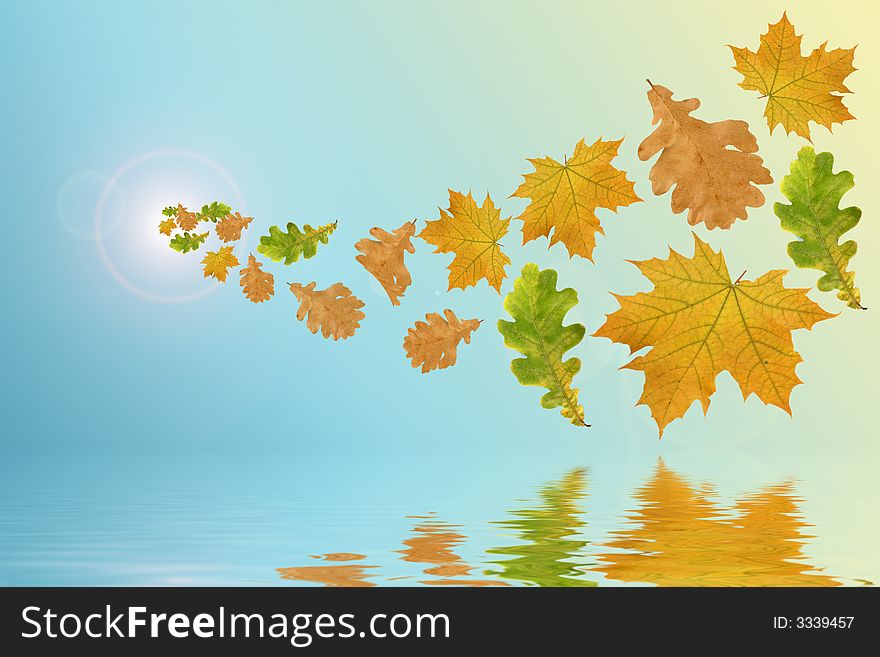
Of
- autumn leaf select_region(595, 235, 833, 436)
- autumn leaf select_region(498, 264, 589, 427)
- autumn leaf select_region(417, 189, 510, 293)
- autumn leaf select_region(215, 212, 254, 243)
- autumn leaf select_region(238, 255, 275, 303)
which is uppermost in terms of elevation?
autumn leaf select_region(215, 212, 254, 243)

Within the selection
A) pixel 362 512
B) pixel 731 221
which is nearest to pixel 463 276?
pixel 731 221

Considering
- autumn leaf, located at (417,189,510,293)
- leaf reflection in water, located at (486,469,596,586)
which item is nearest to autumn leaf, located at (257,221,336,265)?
autumn leaf, located at (417,189,510,293)

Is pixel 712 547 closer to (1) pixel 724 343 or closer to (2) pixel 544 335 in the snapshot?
(2) pixel 544 335

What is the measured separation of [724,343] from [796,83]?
0.47 meters

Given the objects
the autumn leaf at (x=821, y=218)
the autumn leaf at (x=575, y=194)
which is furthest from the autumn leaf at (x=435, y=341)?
the autumn leaf at (x=821, y=218)

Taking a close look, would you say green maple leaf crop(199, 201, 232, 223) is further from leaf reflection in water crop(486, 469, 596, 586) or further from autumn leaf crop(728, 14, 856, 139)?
leaf reflection in water crop(486, 469, 596, 586)

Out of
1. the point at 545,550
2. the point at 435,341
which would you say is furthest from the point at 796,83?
the point at 545,550

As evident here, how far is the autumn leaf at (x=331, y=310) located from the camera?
2.17 m

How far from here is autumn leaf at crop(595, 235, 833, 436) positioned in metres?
1.33

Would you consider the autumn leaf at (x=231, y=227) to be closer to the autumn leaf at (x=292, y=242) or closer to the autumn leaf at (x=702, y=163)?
the autumn leaf at (x=292, y=242)

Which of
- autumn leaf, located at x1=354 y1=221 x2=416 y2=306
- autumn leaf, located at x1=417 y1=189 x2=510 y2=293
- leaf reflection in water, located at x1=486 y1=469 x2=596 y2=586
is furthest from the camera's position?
leaf reflection in water, located at x1=486 y1=469 x2=596 y2=586

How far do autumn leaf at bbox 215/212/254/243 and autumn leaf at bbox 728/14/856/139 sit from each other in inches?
63.4

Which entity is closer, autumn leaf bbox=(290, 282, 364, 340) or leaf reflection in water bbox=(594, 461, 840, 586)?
autumn leaf bbox=(290, 282, 364, 340)

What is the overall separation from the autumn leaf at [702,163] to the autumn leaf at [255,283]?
123 centimetres
